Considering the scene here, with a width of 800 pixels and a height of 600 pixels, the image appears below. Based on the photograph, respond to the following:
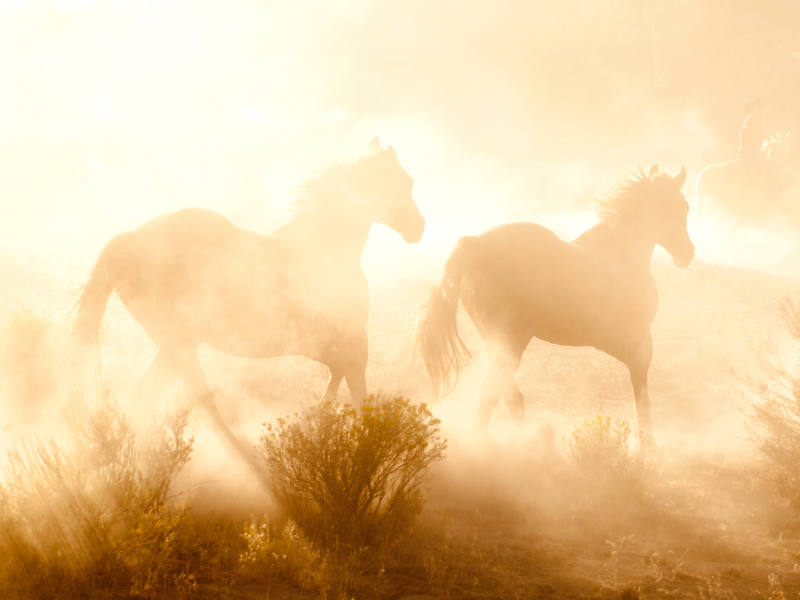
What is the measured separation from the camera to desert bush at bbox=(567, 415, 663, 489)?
5898 millimetres

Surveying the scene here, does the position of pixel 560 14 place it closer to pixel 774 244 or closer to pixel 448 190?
pixel 448 190

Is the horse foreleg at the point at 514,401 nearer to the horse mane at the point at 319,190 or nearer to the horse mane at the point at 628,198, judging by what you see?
Result: the horse mane at the point at 628,198

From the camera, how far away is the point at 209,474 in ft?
17.7

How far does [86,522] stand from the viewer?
10.8ft

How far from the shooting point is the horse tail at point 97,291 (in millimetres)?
5047

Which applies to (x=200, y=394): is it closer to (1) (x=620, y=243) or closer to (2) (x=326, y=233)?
(2) (x=326, y=233)

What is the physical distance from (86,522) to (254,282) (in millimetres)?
2725

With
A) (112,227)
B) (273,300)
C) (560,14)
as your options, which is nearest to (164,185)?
(112,227)

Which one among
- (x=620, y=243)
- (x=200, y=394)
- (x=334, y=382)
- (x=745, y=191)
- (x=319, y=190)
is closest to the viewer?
(x=200, y=394)

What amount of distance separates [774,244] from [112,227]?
20238mm

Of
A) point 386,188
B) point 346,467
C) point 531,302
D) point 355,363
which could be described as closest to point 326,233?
point 386,188

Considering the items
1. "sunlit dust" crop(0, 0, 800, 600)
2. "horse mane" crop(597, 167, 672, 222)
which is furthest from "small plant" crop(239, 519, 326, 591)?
"horse mane" crop(597, 167, 672, 222)

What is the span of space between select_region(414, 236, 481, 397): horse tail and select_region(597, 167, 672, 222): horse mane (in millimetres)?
2167

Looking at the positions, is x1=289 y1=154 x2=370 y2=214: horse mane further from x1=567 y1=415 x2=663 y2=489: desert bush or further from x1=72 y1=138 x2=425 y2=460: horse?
x1=567 y1=415 x2=663 y2=489: desert bush
